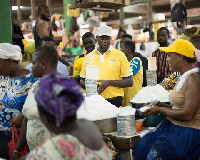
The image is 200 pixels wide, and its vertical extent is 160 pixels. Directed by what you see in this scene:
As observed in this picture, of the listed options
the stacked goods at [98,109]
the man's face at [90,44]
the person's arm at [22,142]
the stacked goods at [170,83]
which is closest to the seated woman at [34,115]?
the person's arm at [22,142]

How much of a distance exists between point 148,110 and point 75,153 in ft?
4.73

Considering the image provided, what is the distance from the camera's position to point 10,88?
9.91 ft

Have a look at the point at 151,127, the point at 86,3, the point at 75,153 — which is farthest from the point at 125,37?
the point at 75,153

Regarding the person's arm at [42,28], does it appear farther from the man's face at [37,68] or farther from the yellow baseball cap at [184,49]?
the yellow baseball cap at [184,49]

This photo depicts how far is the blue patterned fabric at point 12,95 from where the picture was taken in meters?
2.98

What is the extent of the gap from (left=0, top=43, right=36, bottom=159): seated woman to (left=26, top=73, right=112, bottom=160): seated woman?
1271mm

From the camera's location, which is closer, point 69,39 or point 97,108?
point 97,108

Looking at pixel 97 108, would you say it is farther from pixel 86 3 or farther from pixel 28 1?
pixel 28 1

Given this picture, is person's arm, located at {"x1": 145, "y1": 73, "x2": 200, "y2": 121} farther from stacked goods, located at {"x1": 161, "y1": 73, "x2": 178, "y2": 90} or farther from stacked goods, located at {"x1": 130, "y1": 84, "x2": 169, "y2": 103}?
stacked goods, located at {"x1": 161, "y1": 73, "x2": 178, "y2": 90}

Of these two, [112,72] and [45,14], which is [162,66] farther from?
[45,14]

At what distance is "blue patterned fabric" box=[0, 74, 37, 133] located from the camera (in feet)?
9.79

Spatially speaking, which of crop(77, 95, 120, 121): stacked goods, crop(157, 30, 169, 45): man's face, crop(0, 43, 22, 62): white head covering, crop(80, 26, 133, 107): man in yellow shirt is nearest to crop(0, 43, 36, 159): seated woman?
crop(0, 43, 22, 62): white head covering

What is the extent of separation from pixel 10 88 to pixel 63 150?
157 cm

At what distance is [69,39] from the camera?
32.0 ft
